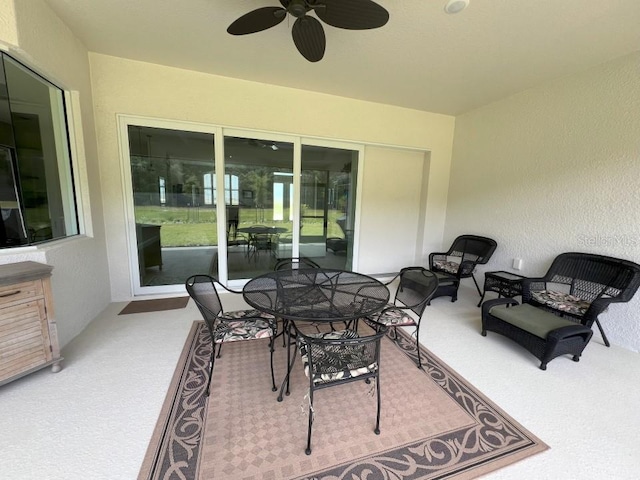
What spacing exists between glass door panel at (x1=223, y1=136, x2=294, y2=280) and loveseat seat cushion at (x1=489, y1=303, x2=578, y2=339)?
9.43ft

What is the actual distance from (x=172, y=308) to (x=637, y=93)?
5476mm

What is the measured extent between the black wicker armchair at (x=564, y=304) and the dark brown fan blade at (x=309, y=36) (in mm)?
2876

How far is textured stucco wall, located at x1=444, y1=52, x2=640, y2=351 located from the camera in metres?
2.58

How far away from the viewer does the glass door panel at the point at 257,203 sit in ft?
12.1

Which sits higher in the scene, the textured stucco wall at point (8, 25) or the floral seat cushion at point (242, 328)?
the textured stucco wall at point (8, 25)

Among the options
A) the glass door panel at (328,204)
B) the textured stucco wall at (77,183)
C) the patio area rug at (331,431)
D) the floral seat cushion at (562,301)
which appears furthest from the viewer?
the glass door panel at (328,204)

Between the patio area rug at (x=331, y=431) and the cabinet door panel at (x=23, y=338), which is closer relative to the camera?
the patio area rug at (x=331, y=431)

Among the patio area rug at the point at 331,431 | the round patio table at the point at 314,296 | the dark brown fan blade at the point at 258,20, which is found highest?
the dark brown fan blade at the point at 258,20

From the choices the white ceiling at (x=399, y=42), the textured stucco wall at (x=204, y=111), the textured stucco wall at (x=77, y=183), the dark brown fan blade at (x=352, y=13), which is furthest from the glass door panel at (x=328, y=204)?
the textured stucco wall at (x=77, y=183)

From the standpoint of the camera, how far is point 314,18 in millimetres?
1703

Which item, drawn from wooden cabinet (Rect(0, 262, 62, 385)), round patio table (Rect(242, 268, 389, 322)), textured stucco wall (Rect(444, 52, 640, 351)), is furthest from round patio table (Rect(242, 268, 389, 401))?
textured stucco wall (Rect(444, 52, 640, 351))

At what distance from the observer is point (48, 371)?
1.99 meters

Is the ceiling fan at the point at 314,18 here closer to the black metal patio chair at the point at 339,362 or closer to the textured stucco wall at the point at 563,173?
the black metal patio chair at the point at 339,362

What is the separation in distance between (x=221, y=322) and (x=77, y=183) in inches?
89.5
